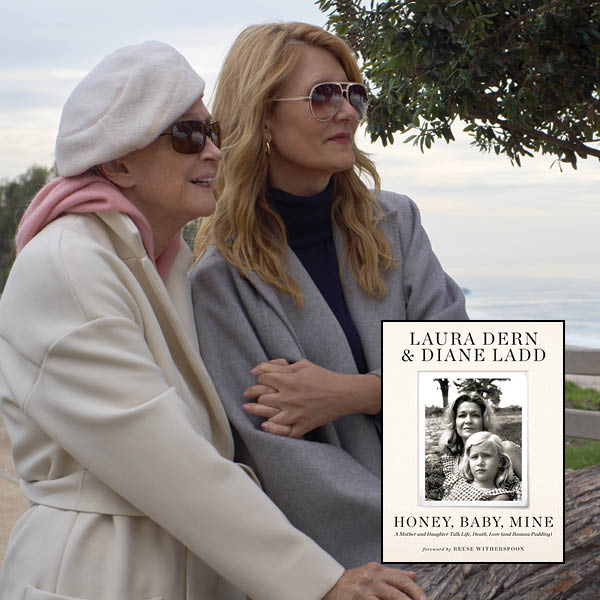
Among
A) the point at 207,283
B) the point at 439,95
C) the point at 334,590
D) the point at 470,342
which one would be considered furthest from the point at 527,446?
the point at 439,95

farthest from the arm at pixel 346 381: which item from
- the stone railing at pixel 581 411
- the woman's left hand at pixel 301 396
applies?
the stone railing at pixel 581 411

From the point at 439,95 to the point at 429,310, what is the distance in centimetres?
289

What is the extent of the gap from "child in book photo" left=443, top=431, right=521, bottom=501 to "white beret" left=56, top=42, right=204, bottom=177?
3.40 ft

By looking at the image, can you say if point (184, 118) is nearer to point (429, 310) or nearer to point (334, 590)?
point (429, 310)

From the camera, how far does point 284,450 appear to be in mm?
2287

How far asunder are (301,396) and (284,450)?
0.15 metres

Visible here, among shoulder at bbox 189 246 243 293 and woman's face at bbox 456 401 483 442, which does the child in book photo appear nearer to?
woman's face at bbox 456 401 483 442

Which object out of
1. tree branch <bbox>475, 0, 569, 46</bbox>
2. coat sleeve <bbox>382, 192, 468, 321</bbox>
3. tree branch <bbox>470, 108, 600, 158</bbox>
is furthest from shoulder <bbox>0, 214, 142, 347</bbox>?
tree branch <bbox>470, 108, 600, 158</bbox>

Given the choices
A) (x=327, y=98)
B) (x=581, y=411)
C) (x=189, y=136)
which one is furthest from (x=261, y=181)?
(x=581, y=411)

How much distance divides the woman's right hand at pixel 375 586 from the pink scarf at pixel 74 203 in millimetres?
946

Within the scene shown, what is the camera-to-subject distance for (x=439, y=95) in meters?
5.18

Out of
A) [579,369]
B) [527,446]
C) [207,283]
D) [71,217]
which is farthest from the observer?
[579,369]

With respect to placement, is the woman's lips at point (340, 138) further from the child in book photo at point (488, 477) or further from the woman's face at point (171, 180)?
the child in book photo at point (488, 477)

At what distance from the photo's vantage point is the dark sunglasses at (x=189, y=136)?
2.14 metres
